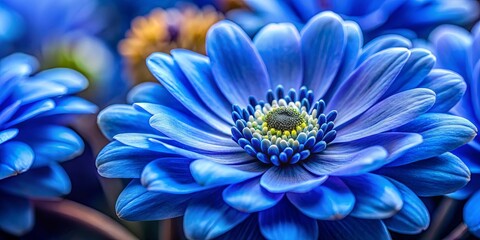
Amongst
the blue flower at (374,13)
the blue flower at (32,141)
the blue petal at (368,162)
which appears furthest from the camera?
the blue flower at (374,13)

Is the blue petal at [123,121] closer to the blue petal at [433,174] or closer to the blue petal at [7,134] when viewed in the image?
the blue petal at [7,134]

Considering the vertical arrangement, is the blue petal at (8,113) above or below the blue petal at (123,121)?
above

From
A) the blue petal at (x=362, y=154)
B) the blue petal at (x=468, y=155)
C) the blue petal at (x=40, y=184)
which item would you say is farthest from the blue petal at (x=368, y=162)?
the blue petal at (x=40, y=184)

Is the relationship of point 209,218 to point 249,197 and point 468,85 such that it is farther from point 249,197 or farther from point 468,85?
point 468,85

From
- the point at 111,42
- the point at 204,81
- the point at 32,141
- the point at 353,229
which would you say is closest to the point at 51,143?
the point at 32,141

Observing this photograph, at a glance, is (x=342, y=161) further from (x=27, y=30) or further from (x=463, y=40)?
(x=27, y=30)

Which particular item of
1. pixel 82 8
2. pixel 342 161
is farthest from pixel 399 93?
pixel 82 8

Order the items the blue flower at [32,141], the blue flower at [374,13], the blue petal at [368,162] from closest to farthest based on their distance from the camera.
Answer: the blue petal at [368,162]
the blue flower at [32,141]
the blue flower at [374,13]
